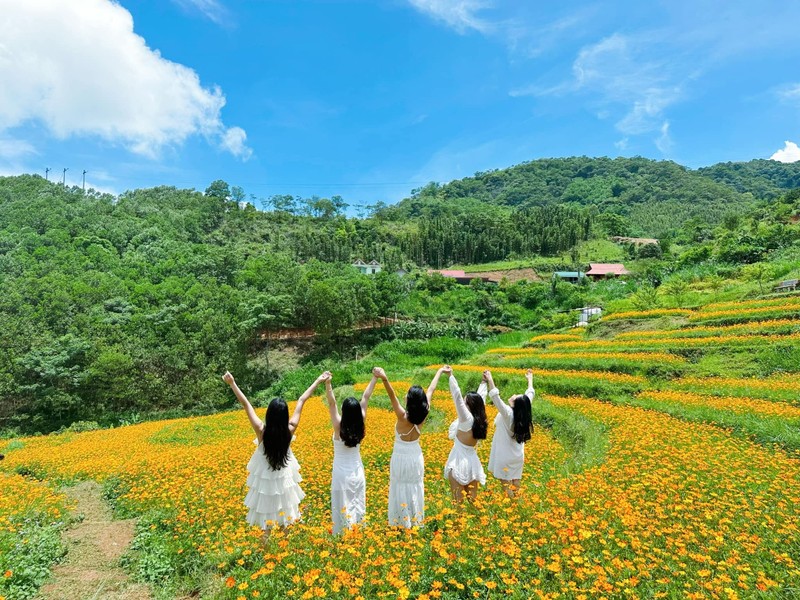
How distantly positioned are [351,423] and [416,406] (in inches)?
29.3

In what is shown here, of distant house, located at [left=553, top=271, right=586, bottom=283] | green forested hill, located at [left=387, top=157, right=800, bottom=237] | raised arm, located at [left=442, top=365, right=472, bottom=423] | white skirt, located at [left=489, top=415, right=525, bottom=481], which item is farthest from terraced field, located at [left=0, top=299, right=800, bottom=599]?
green forested hill, located at [left=387, top=157, right=800, bottom=237]

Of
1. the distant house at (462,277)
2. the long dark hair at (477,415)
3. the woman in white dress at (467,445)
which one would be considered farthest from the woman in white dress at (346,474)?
the distant house at (462,277)

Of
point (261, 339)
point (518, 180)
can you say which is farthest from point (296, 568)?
point (518, 180)

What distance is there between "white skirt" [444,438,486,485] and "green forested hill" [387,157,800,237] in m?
95.1

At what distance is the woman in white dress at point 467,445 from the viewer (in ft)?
18.0

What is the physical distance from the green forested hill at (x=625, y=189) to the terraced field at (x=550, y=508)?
288 ft

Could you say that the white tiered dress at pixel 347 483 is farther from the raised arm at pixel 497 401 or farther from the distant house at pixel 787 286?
the distant house at pixel 787 286

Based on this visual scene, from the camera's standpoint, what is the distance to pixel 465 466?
18.4 ft

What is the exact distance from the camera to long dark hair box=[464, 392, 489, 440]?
550 centimetres

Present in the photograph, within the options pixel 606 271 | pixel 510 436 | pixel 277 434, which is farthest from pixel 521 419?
pixel 606 271

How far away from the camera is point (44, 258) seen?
4656 cm

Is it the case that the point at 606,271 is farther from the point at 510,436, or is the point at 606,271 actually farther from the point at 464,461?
the point at 464,461

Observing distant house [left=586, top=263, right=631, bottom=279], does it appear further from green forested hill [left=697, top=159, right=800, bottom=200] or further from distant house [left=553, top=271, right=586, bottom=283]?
green forested hill [left=697, top=159, right=800, bottom=200]

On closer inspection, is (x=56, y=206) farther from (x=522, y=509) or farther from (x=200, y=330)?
(x=522, y=509)
